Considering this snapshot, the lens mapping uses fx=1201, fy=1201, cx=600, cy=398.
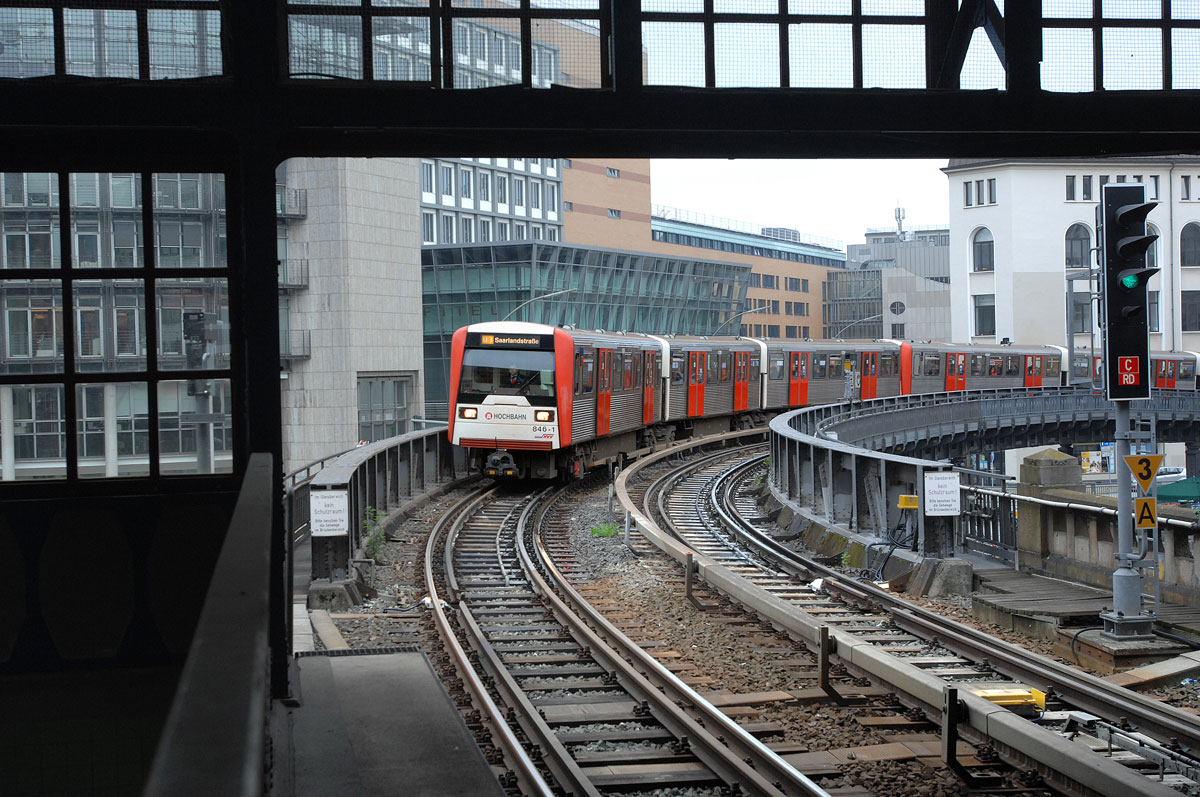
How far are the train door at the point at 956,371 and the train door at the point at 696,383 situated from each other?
18483mm

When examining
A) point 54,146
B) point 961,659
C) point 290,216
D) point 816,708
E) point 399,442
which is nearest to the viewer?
point 54,146

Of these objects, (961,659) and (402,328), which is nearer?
(961,659)

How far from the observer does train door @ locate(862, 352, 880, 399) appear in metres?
44.1

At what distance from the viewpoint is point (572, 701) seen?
29.5ft

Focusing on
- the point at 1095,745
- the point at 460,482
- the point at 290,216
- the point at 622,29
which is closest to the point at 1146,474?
the point at 1095,745

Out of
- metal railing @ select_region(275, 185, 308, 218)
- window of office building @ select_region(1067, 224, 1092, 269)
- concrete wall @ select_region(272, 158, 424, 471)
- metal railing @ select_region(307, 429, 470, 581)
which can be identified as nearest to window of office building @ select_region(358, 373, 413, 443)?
concrete wall @ select_region(272, 158, 424, 471)

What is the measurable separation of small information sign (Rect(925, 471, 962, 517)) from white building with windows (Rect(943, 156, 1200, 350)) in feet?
168

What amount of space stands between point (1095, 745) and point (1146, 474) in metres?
3.69

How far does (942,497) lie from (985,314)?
2219 inches

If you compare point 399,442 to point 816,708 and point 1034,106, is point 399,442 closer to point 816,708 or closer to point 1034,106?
point 816,708

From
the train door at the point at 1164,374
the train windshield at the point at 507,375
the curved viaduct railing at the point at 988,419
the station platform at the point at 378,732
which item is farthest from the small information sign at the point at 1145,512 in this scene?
the train door at the point at 1164,374

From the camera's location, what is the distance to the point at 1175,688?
925cm

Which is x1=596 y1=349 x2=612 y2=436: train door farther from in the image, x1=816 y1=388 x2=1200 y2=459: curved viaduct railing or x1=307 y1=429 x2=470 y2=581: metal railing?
x1=816 y1=388 x2=1200 y2=459: curved viaduct railing

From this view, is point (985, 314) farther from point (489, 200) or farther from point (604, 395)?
point (604, 395)
